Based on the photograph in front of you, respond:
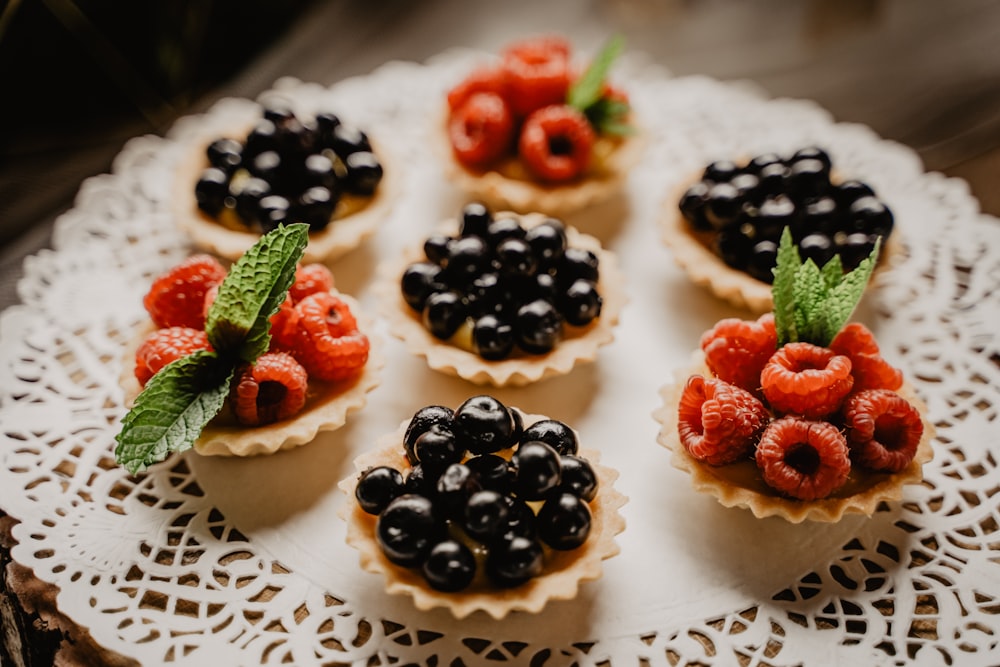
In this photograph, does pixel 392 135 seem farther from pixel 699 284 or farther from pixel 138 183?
pixel 699 284

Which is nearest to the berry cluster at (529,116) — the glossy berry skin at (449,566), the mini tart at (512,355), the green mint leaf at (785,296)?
the mini tart at (512,355)

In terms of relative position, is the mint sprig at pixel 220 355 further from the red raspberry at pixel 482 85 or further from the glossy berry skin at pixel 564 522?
the red raspberry at pixel 482 85

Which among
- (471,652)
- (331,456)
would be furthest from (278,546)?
(471,652)

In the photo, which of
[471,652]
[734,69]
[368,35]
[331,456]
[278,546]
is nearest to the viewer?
[471,652]

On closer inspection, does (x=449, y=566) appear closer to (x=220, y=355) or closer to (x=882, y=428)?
(x=220, y=355)

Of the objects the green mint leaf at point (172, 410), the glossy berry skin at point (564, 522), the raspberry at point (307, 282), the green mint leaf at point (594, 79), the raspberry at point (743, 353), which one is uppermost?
the green mint leaf at point (172, 410)
